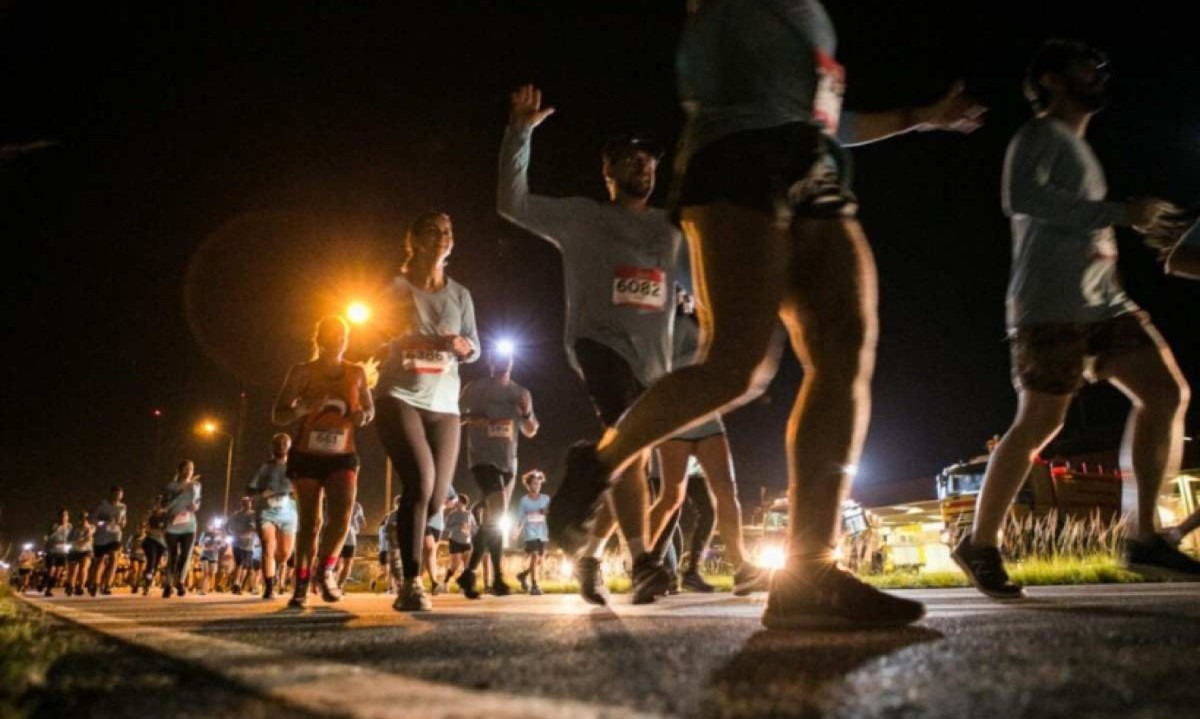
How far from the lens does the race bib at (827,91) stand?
2621mm

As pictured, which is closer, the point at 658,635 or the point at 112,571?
the point at 658,635

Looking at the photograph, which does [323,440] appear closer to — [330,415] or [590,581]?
[330,415]

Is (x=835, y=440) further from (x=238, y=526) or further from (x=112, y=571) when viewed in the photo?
(x=112, y=571)

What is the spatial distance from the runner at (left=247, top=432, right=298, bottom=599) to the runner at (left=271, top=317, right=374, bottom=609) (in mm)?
4048

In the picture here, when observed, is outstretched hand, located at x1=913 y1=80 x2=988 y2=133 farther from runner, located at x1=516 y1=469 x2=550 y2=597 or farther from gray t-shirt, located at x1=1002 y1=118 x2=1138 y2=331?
runner, located at x1=516 y1=469 x2=550 y2=597

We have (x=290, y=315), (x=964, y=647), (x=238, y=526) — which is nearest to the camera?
(x=964, y=647)

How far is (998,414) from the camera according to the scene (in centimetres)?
2834

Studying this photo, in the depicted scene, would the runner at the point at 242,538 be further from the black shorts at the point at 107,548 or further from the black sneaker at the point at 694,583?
the black sneaker at the point at 694,583

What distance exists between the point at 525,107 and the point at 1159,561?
3.54m

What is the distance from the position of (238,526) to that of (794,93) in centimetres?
1530

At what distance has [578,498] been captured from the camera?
104 inches

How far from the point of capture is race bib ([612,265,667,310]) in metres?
4.54

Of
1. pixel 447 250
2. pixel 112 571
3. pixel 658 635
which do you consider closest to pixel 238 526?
pixel 112 571

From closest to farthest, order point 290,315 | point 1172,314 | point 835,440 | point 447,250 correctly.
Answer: point 835,440 < point 447,250 < point 1172,314 < point 290,315
